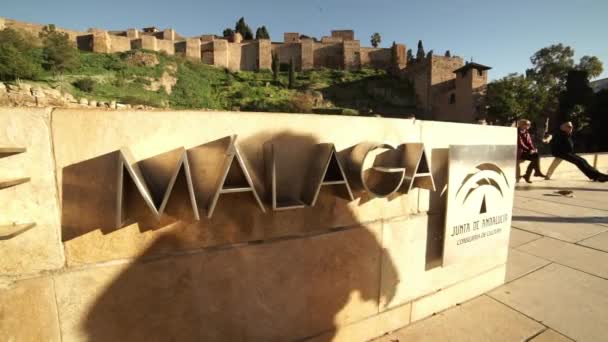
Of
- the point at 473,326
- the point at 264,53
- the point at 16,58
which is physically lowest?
the point at 473,326

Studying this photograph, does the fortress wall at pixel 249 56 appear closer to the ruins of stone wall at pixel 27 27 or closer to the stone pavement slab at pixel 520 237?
the ruins of stone wall at pixel 27 27

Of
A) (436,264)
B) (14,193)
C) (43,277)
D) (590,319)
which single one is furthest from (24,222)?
(590,319)

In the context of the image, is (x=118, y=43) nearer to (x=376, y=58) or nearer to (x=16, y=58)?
(x=16, y=58)

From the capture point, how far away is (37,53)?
3666 centimetres

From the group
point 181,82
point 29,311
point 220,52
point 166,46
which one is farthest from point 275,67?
point 29,311

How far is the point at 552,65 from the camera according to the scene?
44.3m

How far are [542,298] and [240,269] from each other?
3166 millimetres

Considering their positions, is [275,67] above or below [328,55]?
below

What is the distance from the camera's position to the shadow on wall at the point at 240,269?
142cm

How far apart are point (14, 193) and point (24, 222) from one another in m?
0.15

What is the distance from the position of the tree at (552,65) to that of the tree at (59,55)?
72.0 metres

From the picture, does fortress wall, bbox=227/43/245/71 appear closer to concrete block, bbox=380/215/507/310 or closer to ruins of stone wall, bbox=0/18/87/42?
ruins of stone wall, bbox=0/18/87/42

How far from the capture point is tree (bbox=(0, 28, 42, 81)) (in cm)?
2826

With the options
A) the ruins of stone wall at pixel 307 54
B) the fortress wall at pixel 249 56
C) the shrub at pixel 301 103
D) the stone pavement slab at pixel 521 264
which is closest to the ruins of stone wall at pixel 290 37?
the ruins of stone wall at pixel 307 54
